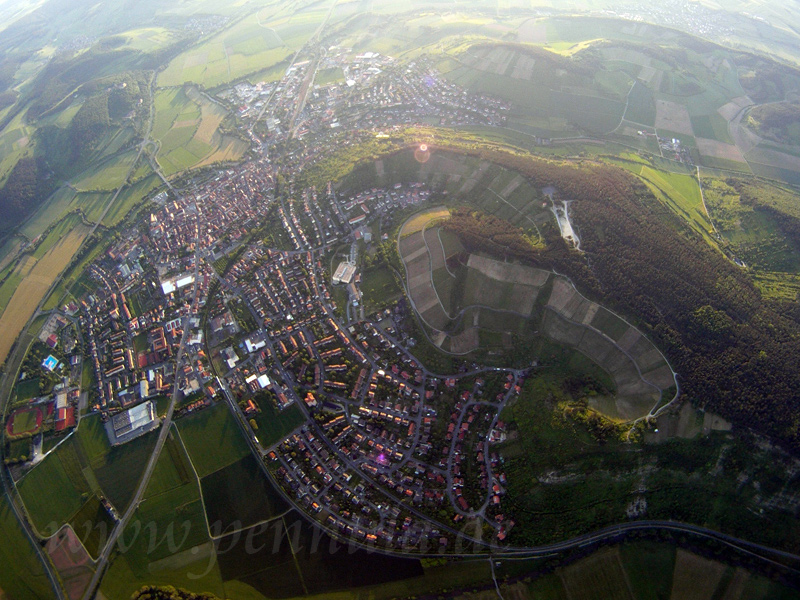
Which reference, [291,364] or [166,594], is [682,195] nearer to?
[291,364]

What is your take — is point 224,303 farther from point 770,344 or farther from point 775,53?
point 775,53

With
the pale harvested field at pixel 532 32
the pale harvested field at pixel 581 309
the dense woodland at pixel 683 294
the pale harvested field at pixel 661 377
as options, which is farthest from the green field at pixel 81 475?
the pale harvested field at pixel 532 32

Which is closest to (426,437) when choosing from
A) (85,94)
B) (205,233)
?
(205,233)

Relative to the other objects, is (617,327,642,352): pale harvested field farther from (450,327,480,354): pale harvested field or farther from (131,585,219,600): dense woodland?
(131,585,219,600): dense woodland

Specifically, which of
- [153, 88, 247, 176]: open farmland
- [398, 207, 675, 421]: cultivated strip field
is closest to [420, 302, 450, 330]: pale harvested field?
[398, 207, 675, 421]: cultivated strip field

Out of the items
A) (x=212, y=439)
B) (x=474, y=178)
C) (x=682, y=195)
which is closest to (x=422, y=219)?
(x=474, y=178)

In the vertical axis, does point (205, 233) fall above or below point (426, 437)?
above
